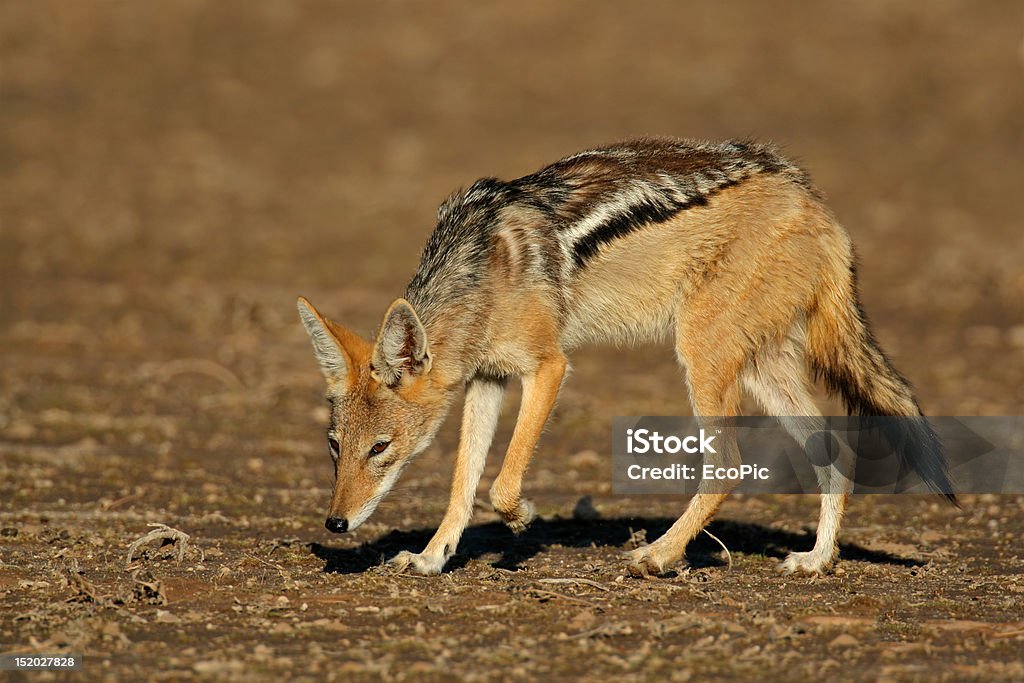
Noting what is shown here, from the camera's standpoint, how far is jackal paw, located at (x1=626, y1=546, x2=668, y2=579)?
6812mm

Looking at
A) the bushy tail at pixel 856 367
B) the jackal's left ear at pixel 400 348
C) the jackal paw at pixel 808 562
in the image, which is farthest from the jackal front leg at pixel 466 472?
the bushy tail at pixel 856 367

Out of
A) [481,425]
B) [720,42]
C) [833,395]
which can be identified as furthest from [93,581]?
[720,42]

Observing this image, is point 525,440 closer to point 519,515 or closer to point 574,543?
point 519,515

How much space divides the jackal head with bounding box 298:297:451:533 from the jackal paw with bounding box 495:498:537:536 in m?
Result: 0.60

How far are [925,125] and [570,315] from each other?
16307 millimetres

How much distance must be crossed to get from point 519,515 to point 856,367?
2.20 m

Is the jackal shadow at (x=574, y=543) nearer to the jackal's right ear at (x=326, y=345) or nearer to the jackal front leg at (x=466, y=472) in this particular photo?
the jackal front leg at (x=466, y=472)

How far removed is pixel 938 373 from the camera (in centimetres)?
1239

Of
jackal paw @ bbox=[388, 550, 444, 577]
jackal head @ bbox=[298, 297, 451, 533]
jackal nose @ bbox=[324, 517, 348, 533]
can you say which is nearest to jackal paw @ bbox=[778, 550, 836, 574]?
jackal paw @ bbox=[388, 550, 444, 577]

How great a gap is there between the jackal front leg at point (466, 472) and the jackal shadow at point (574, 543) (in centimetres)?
16

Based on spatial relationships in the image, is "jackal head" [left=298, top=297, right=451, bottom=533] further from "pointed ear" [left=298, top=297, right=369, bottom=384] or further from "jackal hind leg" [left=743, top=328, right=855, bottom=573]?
"jackal hind leg" [left=743, top=328, right=855, bottom=573]

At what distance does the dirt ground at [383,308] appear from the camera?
5766 mm

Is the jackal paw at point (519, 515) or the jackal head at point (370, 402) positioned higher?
the jackal head at point (370, 402)

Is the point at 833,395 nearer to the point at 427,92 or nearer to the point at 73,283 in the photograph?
the point at 73,283
